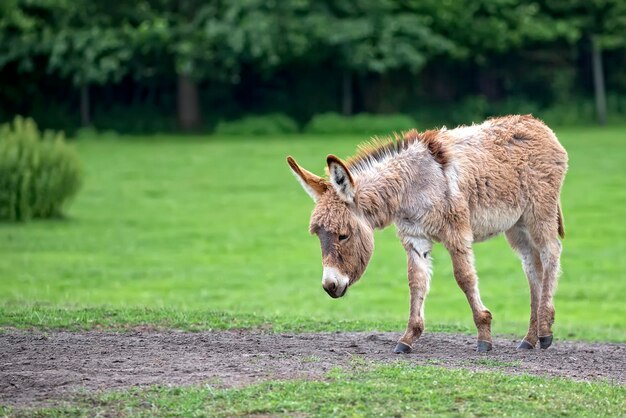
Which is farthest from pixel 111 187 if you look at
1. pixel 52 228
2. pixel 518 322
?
pixel 518 322

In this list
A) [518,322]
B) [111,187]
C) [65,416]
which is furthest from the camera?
[111,187]

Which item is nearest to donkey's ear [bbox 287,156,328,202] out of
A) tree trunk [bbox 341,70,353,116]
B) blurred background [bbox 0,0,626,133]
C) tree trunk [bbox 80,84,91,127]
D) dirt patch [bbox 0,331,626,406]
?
dirt patch [bbox 0,331,626,406]

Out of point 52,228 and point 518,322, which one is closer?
point 518,322

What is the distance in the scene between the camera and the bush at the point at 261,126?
41188 millimetres

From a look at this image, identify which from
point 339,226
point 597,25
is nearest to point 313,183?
point 339,226

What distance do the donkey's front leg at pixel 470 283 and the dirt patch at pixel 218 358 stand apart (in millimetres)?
203

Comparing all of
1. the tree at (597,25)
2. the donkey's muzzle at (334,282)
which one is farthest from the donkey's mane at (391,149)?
the tree at (597,25)

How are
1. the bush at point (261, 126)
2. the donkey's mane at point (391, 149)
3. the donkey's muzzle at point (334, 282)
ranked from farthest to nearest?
the bush at point (261, 126) < the donkey's mane at point (391, 149) < the donkey's muzzle at point (334, 282)

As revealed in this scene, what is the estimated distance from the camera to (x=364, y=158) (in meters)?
9.27

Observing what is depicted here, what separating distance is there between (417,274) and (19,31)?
34041 millimetres

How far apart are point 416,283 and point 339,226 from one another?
91cm

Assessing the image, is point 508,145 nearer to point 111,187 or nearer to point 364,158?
point 364,158

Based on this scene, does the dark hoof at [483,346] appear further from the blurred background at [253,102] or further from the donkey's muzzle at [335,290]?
the blurred background at [253,102]

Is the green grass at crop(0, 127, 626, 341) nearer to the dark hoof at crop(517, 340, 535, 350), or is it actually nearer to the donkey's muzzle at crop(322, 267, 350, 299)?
the dark hoof at crop(517, 340, 535, 350)
